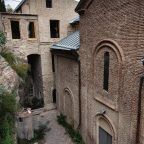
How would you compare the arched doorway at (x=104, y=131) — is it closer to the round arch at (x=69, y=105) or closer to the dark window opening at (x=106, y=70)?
the dark window opening at (x=106, y=70)

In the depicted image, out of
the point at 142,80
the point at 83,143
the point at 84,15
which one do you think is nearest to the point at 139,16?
the point at 142,80

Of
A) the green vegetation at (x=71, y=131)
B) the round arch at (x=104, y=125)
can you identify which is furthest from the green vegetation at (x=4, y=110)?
the green vegetation at (x=71, y=131)

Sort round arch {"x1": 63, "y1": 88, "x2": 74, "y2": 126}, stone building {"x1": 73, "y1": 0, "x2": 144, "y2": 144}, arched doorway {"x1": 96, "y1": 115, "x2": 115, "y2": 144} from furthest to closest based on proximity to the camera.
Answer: round arch {"x1": 63, "y1": 88, "x2": 74, "y2": 126}, arched doorway {"x1": 96, "y1": 115, "x2": 115, "y2": 144}, stone building {"x1": 73, "y1": 0, "x2": 144, "y2": 144}

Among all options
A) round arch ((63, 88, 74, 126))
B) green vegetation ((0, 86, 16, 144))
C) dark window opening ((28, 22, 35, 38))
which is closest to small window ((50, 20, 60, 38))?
dark window opening ((28, 22, 35, 38))

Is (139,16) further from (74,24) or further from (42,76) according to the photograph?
(42,76)

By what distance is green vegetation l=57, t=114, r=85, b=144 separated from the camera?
13680 mm

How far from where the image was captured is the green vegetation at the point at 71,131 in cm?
1368

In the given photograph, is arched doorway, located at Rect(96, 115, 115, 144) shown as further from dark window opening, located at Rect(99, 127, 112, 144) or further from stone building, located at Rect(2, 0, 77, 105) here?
stone building, located at Rect(2, 0, 77, 105)

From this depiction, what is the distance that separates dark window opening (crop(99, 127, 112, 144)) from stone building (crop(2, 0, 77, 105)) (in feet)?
29.6

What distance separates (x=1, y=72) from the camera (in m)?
9.50

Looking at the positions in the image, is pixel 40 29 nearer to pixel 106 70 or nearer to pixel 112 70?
pixel 106 70

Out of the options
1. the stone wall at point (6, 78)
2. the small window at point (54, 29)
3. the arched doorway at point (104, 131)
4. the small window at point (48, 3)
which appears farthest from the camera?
the small window at point (54, 29)

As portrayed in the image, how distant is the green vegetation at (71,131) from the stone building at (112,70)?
110cm

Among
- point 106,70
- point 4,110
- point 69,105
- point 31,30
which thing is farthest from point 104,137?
point 31,30
